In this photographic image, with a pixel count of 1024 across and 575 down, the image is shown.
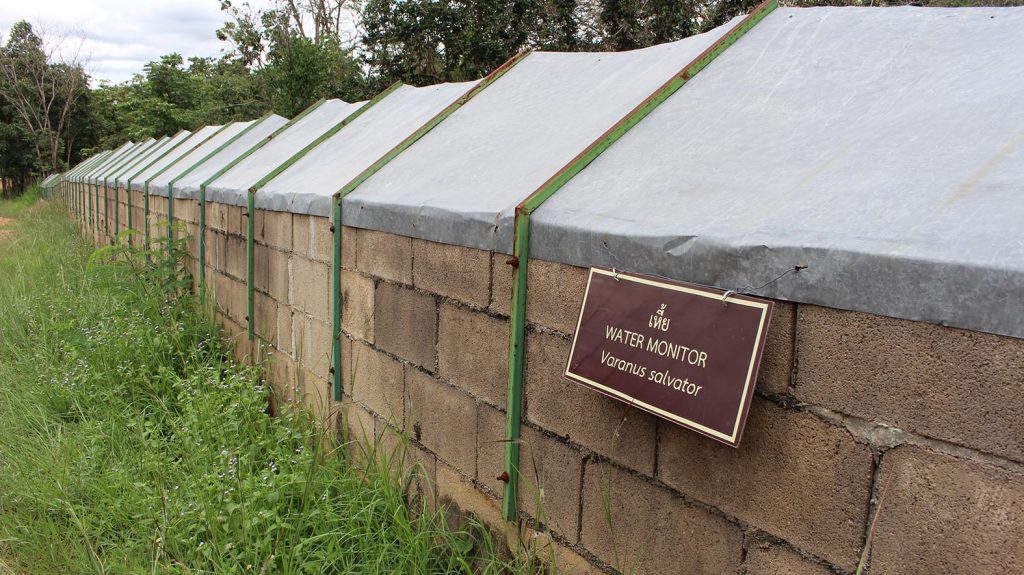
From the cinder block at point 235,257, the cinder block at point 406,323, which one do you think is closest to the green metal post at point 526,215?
the cinder block at point 406,323

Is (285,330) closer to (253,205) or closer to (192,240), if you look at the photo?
(253,205)

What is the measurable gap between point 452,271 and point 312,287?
1.61m

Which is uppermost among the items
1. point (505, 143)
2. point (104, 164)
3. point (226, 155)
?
point (104, 164)

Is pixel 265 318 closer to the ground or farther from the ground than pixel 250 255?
closer to the ground

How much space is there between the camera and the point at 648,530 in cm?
212

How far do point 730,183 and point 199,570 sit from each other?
238cm

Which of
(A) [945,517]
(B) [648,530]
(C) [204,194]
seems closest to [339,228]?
(B) [648,530]

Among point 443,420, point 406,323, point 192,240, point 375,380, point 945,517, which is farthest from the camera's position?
point 192,240

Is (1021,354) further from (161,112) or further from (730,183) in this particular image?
(161,112)

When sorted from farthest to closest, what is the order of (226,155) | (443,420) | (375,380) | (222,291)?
(226,155) < (222,291) < (375,380) < (443,420)

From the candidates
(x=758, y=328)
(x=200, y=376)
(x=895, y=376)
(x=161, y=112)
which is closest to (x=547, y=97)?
(x=758, y=328)

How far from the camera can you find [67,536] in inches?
136

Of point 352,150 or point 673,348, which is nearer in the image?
point 673,348

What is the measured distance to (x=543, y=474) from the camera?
99.7 inches
